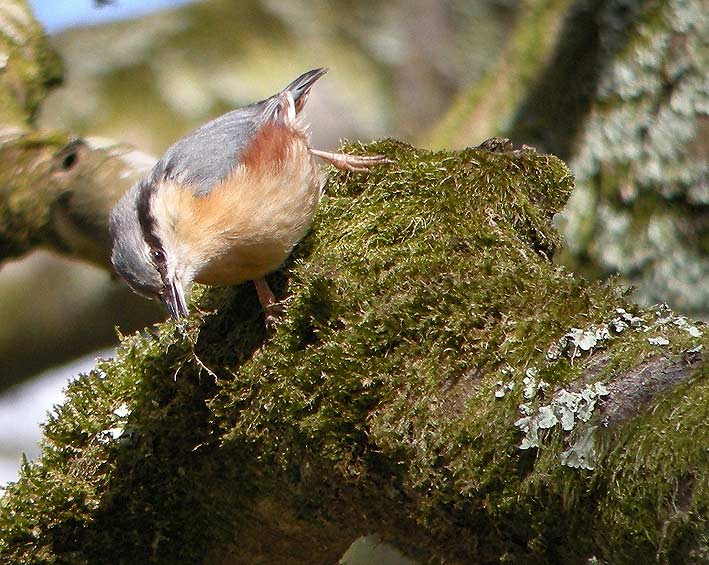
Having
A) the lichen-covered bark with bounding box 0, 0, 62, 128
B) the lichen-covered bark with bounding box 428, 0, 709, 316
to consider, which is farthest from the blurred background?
the lichen-covered bark with bounding box 0, 0, 62, 128

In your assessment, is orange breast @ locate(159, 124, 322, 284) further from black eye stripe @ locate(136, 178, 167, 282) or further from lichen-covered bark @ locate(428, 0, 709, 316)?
lichen-covered bark @ locate(428, 0, 709, 316)

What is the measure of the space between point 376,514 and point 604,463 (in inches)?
26.5

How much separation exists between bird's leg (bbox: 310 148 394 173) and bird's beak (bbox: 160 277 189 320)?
64cm

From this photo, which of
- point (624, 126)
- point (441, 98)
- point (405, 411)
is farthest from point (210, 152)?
point (441, 98)

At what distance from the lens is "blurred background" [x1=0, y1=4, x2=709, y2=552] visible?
4625mm

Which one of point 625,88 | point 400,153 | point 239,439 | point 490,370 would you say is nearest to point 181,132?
point 625,88

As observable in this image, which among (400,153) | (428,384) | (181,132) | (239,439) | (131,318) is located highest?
(400,153)

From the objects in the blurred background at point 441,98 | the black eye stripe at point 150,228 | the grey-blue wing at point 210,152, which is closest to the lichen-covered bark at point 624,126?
the blurred background at point 441,98

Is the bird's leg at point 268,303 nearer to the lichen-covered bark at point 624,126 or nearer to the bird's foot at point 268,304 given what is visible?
the bird's foot at point 268,304

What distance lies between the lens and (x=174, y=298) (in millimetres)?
2928

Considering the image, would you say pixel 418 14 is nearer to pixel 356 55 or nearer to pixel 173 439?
pixel 356 55

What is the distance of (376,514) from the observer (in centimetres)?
225

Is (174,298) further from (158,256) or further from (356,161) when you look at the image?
(356,161)

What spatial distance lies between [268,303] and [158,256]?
21.5 inches
